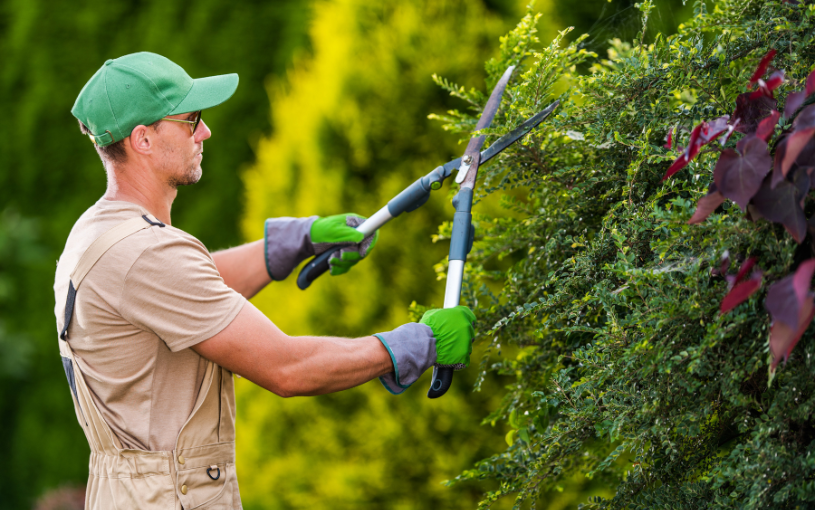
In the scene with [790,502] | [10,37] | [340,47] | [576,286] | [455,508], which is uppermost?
[10,37]

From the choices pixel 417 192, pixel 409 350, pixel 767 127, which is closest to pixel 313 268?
pixel 417 192

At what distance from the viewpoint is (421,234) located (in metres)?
3.08

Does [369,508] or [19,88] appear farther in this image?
[19,88]

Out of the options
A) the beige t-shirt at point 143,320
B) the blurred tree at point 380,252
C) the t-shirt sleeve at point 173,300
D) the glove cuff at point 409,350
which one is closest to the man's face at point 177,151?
the beige t-shirt at point 143,320

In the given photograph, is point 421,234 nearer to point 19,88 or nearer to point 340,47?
point 340,47

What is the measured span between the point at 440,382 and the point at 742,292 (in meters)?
0.89

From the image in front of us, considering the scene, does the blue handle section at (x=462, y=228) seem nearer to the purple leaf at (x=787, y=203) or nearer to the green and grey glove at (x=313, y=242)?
the green and grey glove at (x=313, y=242)

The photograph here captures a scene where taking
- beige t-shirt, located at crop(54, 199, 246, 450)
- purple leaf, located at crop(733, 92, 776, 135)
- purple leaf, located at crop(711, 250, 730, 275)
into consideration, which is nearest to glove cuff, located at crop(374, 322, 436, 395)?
beige t-shirt, located at crop(54, 199, 246, 450)

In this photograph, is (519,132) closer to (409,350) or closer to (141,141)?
(409,350)

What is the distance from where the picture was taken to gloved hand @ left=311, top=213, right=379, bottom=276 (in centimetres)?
232

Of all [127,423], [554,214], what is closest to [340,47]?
[554,214]

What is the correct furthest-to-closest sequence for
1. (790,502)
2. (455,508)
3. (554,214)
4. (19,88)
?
(19,88)
(455,508)
(554,214)
(790,502)

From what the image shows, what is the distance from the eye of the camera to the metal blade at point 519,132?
158 cm

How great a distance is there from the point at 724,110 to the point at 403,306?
6.46 ft
